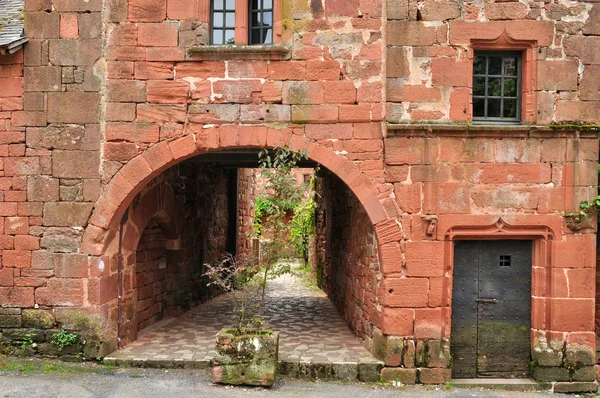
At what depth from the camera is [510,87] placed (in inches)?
297

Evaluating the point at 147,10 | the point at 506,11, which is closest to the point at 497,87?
the point at 506,11

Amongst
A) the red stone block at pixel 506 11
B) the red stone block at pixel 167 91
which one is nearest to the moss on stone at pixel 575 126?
the red stone block at pixel 506 11

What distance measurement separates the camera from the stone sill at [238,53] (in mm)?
7312

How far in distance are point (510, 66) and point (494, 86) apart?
1.11ft

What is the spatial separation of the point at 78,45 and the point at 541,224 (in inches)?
254

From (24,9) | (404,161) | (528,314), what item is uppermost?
(24,9)

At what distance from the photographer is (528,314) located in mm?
7477

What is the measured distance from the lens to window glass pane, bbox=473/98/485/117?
752cm

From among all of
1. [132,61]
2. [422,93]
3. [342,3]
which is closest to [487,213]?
[422,93]

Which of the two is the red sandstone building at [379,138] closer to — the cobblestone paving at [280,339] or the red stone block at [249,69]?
the red stone block at [249,69]

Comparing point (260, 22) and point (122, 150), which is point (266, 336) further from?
point (260, 22)

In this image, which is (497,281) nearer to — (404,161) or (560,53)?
(404,161)

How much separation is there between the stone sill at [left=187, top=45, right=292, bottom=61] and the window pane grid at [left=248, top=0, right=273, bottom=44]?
40 centimetres

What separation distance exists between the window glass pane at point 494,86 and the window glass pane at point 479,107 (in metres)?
0.15
